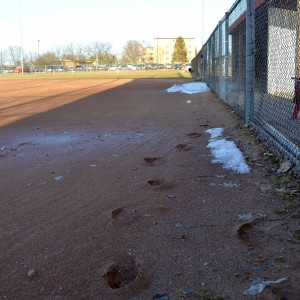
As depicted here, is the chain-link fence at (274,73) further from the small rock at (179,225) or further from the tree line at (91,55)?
the tree line at (91,55)

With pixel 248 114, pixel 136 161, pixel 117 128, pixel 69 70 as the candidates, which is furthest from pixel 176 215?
pixel 69 70

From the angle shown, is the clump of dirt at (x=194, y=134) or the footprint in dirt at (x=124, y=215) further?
the clump of dirt at (x=194, y=134)

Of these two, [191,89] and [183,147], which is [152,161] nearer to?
[183,147]

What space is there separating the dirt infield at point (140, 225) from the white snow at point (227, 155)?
0.44ft

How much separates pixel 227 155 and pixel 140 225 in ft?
8.86

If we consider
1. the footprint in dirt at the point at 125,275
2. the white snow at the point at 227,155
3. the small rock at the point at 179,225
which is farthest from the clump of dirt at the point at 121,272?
the white snow at the point at 227,155

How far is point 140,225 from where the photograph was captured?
11.9 ft

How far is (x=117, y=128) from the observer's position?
31.0 ft

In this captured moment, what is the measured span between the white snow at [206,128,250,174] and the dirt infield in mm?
133

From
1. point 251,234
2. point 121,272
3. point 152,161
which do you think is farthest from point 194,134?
point 121,272

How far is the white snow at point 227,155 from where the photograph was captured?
5.34 metres

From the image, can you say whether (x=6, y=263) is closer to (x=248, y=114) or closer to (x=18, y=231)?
(x=18, y=231)

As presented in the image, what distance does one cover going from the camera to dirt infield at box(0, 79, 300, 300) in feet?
8.94

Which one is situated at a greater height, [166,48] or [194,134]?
[166,48]
